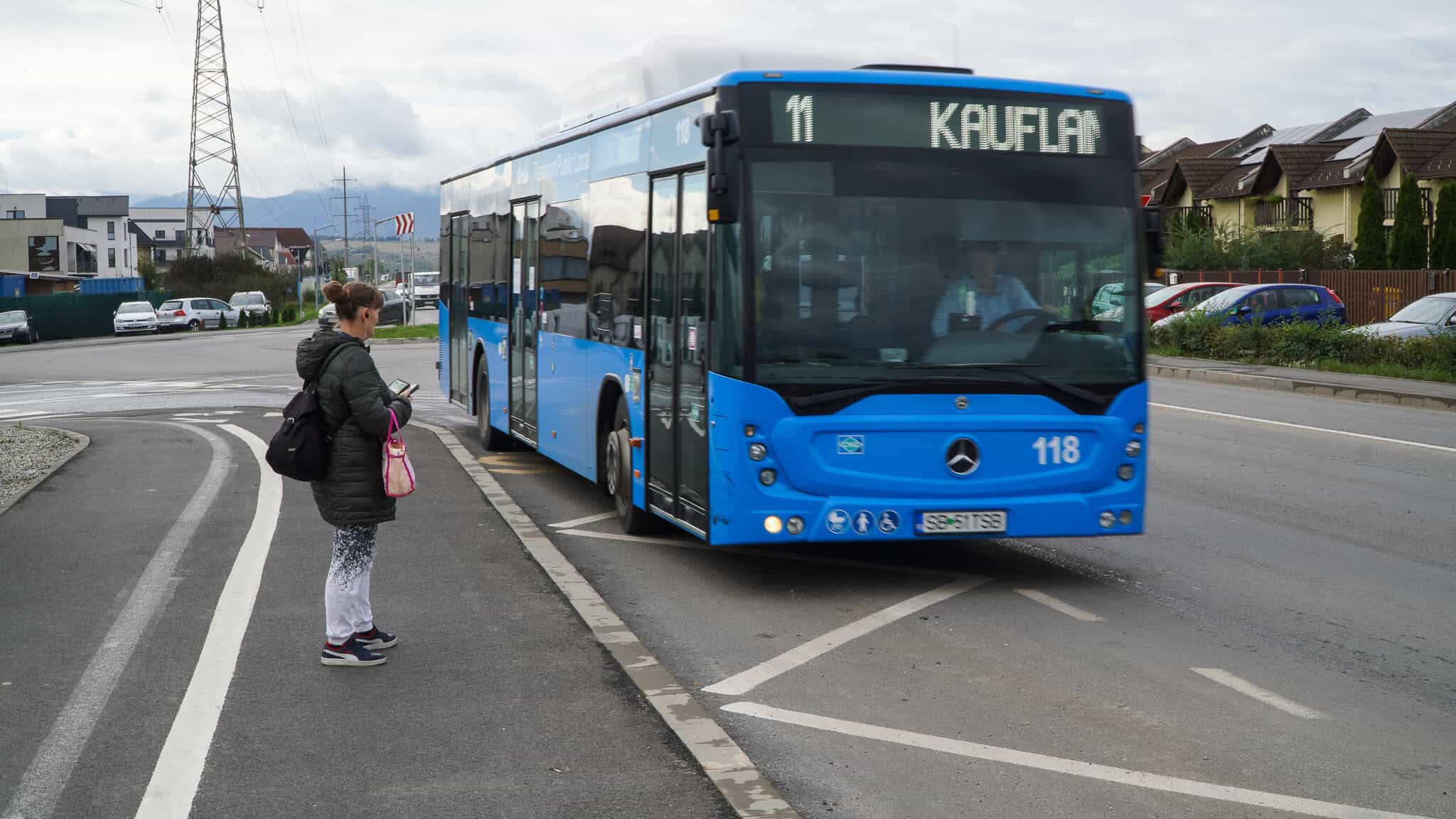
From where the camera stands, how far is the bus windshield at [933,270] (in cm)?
800

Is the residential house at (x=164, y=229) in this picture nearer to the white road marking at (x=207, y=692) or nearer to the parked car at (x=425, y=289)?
the parked car at (x=425, y=289)

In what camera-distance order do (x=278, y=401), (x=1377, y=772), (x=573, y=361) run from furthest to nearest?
(x=278, y=401)
(x=573, y=361)
(x=1377, y=772)

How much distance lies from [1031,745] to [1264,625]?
8.38ft

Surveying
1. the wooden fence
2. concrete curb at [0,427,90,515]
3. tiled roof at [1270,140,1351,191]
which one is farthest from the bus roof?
tiled roof at [1270,140,1351,191]

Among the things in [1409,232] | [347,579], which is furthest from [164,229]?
[347,579]

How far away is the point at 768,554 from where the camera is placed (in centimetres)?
966

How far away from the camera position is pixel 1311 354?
27.5 meters

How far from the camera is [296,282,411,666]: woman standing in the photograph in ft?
21.3

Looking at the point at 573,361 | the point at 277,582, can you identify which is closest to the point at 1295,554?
the point at 573,361

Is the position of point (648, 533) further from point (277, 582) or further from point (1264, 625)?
point (1264, 625)

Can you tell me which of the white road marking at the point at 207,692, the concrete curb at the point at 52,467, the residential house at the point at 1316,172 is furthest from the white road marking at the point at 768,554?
the residential house at the point at 1316,172

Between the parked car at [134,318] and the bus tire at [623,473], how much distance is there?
53.7 m

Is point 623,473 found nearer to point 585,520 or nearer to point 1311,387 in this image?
point 585,520

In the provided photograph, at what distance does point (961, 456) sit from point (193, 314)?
2404 inches
